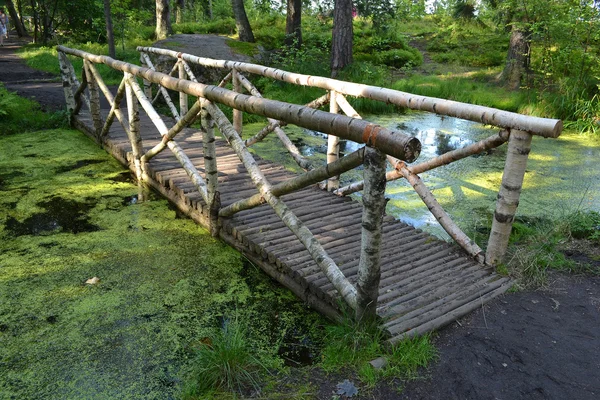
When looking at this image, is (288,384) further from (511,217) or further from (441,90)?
(441,90)

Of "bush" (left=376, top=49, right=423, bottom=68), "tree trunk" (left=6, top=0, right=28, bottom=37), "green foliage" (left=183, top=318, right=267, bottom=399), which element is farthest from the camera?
"tree trunk" (left=6, top=0, right=28, bottom=37)

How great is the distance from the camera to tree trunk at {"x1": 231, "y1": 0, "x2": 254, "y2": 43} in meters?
10.9

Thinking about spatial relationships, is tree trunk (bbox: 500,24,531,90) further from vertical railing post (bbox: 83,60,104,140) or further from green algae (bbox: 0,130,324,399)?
green algae (bbox: 0,130,324,399)

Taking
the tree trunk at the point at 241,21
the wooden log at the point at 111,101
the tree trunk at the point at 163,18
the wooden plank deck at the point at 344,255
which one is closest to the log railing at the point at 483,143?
the wooden plank deck at the point at 344,255

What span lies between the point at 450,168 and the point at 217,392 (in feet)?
14.9

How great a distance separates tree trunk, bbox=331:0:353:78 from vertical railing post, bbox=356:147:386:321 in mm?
8392

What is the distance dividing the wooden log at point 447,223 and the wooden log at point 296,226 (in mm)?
1115

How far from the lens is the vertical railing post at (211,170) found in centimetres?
340

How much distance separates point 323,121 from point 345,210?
167 centimetres

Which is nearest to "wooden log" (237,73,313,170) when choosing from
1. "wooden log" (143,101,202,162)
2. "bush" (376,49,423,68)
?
"wooden log" (143,101,202,162)

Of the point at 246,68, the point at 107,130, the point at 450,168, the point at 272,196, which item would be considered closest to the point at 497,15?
the point at 450,168

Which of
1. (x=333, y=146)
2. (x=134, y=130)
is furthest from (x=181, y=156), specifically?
(x=333, y=146)

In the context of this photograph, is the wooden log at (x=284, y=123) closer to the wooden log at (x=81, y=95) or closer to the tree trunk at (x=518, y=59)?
the wooden log at (x=81, y=95)

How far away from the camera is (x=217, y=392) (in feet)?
6.64
